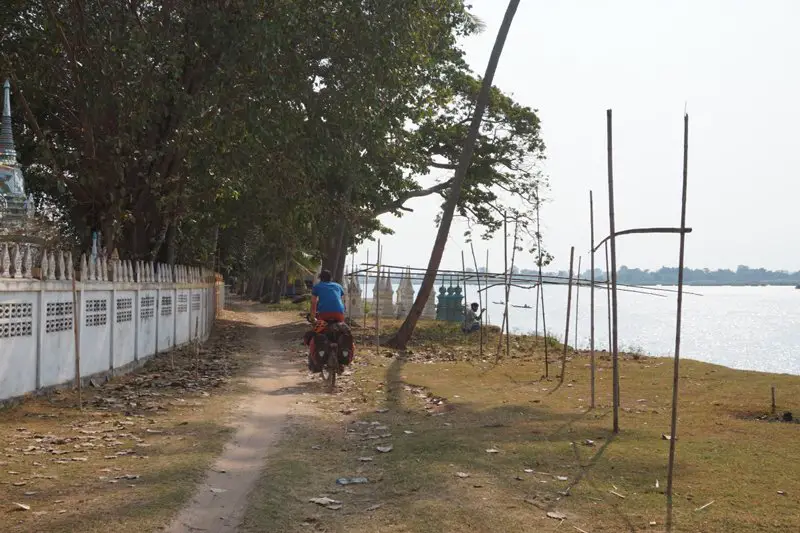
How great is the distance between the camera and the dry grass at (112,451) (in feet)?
16.8

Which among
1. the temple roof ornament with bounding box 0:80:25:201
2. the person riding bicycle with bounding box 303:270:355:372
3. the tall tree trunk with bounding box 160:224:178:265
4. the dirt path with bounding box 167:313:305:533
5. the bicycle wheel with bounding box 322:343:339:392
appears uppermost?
the temple roof ornament with bounding box 0:80:25:201

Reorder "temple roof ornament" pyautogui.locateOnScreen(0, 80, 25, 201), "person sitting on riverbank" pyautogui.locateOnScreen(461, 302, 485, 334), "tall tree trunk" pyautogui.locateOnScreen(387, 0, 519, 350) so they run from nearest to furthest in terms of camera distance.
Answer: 1. "temple roof ornament" pyautogui.locateOnScreen(0, 80, 25, 201)
2. "tall tree trunk" pyautogui.locateOnScreen(387, 0, 519, 350)
3. "person sitting on riverbank" pyautogui.locateOnScreen(461, 302, 485, 334)

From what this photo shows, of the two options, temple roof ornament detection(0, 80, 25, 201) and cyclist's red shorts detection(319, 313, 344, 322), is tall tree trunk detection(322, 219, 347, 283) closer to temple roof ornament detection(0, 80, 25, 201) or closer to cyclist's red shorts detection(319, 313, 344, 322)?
cyclist's red shorts detection(319, 313, 344, 322)

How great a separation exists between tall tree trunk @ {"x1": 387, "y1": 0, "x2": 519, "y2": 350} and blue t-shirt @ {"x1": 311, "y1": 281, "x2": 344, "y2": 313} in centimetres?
722

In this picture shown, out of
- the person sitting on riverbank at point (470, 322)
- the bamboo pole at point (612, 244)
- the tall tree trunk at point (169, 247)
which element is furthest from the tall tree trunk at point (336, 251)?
the bamboo pole at point (612, 244)

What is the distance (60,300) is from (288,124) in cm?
536

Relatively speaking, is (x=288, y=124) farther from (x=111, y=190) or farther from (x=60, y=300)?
(x=60, y=300)

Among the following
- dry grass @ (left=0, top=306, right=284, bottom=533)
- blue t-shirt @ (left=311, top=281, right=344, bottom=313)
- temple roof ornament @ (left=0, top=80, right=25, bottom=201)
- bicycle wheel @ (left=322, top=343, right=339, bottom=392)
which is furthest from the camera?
blue t-shirt @ (left=311, top=281, right=344, bottom=313)

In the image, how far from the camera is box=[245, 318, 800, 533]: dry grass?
5.19 metres

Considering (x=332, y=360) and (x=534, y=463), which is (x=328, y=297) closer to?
(x=332, y=360)

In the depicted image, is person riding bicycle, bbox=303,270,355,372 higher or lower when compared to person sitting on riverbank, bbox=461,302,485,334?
higher

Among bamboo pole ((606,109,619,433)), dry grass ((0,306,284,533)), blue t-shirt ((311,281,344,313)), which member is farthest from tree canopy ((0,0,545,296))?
bamboo pole ((606,109,619,433))

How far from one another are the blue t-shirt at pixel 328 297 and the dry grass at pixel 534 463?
4.38ft

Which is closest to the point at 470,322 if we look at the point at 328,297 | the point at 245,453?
the point at 328,297
